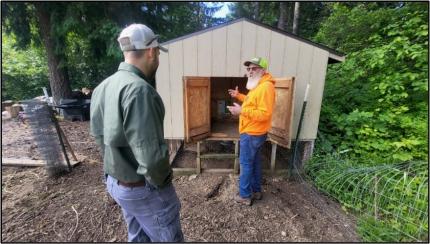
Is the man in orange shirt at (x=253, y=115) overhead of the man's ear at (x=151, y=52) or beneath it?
beneath

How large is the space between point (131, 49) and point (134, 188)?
86cm

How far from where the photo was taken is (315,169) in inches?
155

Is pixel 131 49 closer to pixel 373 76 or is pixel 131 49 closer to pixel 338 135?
pixel 338 135

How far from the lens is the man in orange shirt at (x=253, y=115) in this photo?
2643mm

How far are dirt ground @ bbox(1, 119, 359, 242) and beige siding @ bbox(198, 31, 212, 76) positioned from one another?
179cm

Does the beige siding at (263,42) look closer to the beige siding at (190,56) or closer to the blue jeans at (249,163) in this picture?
the beige siding at (190,56)

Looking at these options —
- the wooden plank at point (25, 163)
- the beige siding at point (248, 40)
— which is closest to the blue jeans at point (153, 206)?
the beige siding at point (248, 40)

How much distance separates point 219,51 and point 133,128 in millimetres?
2759

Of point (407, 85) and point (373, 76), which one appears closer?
point (407, 85)

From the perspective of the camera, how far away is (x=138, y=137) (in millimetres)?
1233

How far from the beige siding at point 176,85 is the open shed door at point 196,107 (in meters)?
0.41

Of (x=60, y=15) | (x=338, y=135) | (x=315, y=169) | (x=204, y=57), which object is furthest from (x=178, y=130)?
(x=60, y=15)

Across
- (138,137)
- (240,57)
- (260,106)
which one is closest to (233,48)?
(240,57)

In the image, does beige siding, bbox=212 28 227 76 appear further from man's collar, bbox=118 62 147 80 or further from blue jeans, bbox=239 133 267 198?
man's collar, bbox=118 62 147 80
